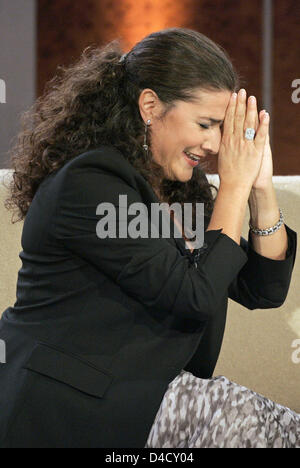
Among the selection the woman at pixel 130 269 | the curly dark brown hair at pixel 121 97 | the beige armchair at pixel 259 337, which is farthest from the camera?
the beige armchair at pixel 259 337

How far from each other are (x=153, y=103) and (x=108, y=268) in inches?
14.1

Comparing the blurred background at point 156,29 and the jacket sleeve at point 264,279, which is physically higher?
the blurred background at point 156,29

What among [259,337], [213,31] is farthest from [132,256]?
[213,31]

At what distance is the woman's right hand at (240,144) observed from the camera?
1289 mm

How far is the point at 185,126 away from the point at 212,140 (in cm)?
6

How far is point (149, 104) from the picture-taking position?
1326 millimetres

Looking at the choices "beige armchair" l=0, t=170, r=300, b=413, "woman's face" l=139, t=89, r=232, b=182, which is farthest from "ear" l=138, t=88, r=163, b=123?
"beige armchair" l=0, t=170, r=300, b=413

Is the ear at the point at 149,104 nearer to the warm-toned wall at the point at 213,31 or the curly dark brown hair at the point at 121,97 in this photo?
the curly dark brown hair at the point at 121,97

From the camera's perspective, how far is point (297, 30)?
285 centimetres

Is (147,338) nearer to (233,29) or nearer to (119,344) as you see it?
(119,344)

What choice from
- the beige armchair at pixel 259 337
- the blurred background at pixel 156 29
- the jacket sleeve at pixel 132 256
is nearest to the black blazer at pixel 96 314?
the jacket sleeve at pixel 132 256

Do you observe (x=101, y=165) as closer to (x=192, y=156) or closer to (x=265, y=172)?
(x=192, y=156)

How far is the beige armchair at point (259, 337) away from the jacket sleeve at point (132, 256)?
507 millimetres

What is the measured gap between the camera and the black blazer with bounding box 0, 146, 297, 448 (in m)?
1.12
